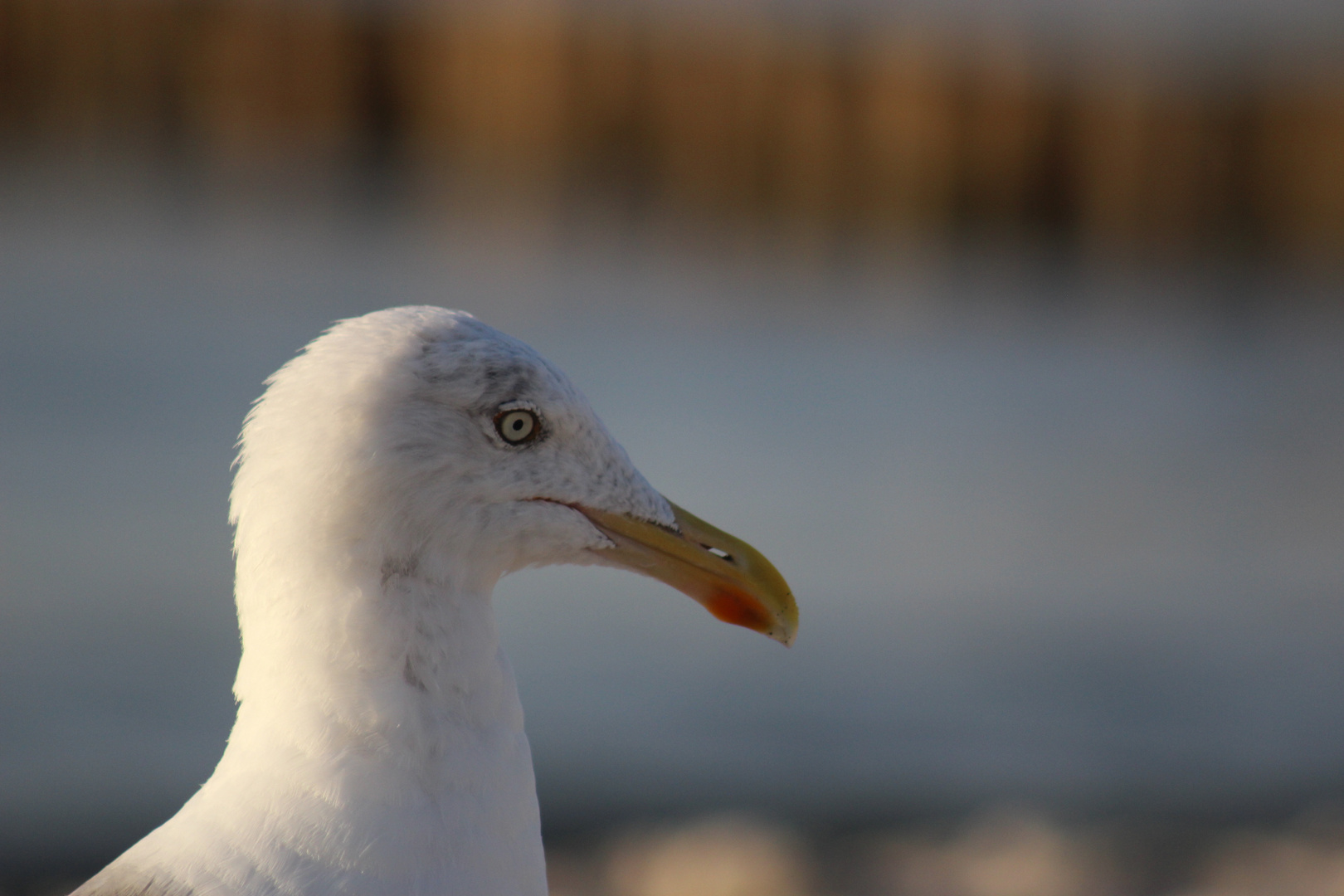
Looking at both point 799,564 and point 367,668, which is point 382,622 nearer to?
point 367,668

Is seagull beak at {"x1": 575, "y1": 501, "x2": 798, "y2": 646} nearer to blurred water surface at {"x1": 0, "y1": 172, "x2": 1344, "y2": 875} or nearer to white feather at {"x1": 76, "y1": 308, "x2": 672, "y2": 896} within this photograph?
white feather at {"x1": 76, "y1": 308, "x2": 672, "y2": 896}

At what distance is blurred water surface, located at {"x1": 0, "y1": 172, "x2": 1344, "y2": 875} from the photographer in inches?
322

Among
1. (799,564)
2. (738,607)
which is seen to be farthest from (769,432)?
(738,607)

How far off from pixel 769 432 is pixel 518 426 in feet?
49.6

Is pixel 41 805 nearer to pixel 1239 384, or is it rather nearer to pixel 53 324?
pixel 53 324

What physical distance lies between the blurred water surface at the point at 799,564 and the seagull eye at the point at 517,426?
5.17 metres

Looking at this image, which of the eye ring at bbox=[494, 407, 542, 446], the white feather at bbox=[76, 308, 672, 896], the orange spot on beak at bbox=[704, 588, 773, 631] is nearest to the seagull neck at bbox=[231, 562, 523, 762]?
the white feather at bbox=[76, 308, 672, 896]

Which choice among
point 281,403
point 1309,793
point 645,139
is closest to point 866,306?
point 645,139

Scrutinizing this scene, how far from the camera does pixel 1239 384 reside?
25344mm

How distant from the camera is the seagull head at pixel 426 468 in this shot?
2.56 metres

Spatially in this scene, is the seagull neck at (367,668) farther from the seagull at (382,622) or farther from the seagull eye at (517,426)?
the seagull eye at (517,426)

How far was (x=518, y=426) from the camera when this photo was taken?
2.76 meters

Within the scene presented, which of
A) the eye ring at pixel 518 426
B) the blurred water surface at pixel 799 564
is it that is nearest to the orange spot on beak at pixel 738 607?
the eye ring at pixel 518 426

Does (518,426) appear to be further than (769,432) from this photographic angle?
No
